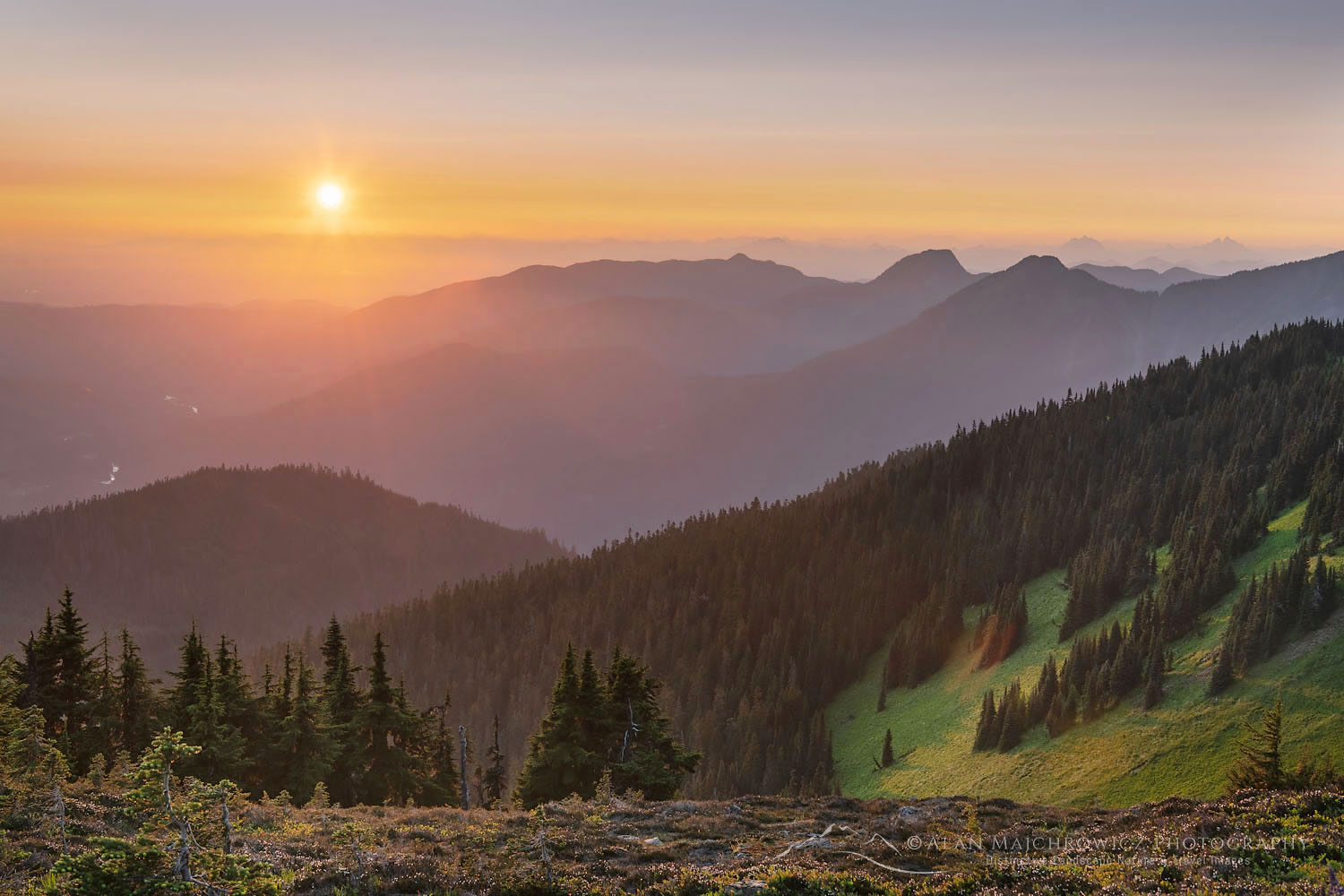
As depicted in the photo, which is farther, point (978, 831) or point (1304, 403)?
point (1304, 403)

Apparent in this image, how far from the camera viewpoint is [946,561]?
466ft

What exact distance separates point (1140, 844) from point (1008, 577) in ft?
343

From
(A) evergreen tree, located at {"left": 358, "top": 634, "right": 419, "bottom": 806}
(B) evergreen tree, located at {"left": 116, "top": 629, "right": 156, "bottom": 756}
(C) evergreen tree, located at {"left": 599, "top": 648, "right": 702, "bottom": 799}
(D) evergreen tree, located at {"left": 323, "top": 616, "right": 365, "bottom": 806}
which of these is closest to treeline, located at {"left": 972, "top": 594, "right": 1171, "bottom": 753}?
(C) evergreen tree, located at {"left": 599, "top": 648, "right": 702, "bottom": 799}

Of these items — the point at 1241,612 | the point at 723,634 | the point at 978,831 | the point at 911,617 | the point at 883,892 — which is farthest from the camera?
the point at 723,634

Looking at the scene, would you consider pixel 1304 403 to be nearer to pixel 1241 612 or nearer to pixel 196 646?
pixel 1241 612

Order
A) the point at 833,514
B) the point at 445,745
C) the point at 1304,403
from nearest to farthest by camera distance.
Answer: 1. the point at 445,745
2. the point at 1304,403
3. the point at 833,514

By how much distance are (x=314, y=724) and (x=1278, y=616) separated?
77.4 meters

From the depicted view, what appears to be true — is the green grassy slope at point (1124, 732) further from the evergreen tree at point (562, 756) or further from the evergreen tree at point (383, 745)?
the evergreen tree at point (383, 745)

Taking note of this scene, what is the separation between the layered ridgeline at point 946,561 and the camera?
96.1 m

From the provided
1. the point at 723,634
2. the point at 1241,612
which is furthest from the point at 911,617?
the point at 1241,612

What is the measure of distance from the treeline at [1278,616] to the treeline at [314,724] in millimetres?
44558

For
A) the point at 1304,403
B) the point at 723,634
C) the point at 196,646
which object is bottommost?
the point at 723,634

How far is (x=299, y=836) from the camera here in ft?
109

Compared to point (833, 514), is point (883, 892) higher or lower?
lower
